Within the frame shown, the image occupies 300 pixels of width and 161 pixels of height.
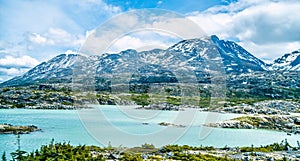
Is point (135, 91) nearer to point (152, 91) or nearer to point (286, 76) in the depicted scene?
point (152, 91)

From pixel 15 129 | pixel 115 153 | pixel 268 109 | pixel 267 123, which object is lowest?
pixel 267 123

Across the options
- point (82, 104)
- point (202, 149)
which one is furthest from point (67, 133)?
point (82, 104)

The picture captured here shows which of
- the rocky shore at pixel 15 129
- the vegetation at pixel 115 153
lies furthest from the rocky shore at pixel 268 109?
the rocky shore at pixel 15 129

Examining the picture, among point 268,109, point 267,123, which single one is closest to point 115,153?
point 267,123

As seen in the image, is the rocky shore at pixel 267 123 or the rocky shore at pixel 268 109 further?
the rocky shore at pixel 268 109

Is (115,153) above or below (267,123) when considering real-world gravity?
above

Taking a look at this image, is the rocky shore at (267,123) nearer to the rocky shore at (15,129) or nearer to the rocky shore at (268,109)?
the rocky shore at (268,109)

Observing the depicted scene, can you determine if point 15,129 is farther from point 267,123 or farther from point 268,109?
point 268,109

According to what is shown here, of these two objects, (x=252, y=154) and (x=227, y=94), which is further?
(x=227, y=94)

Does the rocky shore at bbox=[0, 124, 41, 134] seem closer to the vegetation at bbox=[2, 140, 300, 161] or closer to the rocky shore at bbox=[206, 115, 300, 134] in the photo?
the vegetation at bbox=[2, 140, 300, 161]
